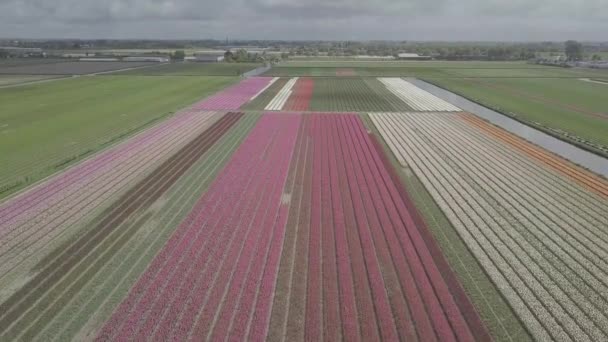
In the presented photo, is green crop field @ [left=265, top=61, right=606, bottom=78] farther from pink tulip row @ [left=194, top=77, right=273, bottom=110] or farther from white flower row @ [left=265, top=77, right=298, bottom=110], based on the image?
white flower row @ [left=265, top=77, right=298, bottom=110]

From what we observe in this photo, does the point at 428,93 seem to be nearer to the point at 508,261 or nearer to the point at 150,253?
the point at 508,261

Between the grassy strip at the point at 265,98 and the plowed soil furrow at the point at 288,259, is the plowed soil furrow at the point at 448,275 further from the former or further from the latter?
the grassy strip at the point at 265,98

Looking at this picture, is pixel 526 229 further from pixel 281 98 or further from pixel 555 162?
pixel 281 98

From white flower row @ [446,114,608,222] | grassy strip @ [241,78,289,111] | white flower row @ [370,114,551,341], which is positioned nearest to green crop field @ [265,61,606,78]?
grassy strip @ [241,78,289,111]

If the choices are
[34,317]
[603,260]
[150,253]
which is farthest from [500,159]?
[34,317]

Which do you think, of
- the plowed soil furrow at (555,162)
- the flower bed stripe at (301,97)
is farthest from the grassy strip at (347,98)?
the plowed soil furrow at (555,162)

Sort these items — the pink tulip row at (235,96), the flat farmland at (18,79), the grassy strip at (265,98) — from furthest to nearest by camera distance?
the flat farmland at (18,79) < the pink tulip row at (235,96) < the grassy strip at (265,98)

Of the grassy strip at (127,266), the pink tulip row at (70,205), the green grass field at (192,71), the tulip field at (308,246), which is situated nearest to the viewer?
the grassy strip at (127,266)
